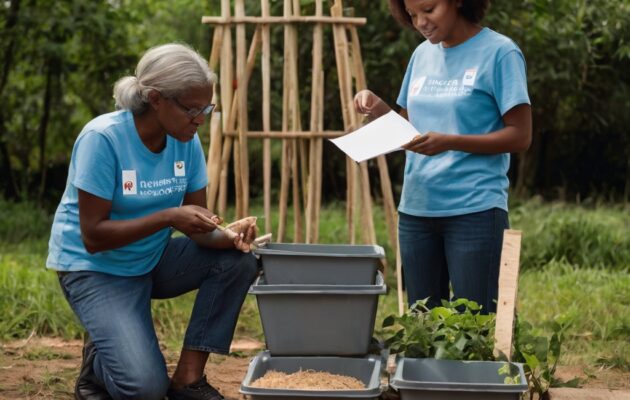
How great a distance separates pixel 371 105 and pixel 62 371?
5.74 feet

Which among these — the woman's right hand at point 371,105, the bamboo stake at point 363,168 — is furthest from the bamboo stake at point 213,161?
the woman's right hand at point 371,105

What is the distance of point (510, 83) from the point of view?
118 inches

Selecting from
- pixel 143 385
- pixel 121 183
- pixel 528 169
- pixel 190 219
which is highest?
pixel 121 183

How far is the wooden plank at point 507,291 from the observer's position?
9.04 feet

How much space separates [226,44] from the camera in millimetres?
5086

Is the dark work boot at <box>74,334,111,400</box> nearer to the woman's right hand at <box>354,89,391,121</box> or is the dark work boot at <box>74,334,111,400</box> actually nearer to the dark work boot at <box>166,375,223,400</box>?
the dark work boot at <box>166,375,223,400</box>

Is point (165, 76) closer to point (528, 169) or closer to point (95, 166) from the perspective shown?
point (95, 166)

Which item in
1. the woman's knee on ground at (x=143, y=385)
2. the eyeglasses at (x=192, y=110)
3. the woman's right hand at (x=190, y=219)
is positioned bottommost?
the woman's knee on ground at (x=143, y=385)

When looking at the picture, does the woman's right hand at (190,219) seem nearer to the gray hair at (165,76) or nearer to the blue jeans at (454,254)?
the gray hair at (165,76)

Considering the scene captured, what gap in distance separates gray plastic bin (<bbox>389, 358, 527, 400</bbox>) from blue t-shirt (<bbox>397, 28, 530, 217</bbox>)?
588mm

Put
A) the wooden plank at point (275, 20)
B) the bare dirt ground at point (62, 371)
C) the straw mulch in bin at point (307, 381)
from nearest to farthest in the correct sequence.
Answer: the straw mulch in bin at point (307, 381), the bare dirt ground at point (62, 371), the wooden plank at point (275, 20)

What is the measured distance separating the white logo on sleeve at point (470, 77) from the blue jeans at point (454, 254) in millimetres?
413

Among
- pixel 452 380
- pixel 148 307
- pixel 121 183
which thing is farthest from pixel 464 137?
pixel 148 307

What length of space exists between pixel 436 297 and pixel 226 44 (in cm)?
228
